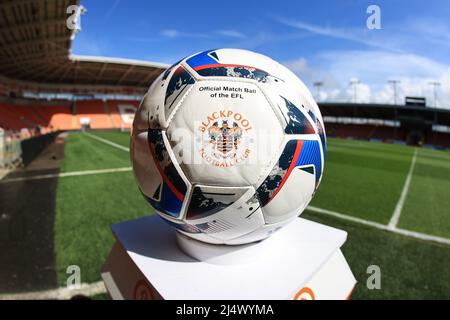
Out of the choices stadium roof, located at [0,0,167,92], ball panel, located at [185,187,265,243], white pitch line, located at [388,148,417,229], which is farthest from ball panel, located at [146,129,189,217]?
stadium roof, located at [0,0,167,92]

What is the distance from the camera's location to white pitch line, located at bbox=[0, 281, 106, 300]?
2707 millimetres

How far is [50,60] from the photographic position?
29203 millimetres

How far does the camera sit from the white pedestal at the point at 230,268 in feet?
5.57

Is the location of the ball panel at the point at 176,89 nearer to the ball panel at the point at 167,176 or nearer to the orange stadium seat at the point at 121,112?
the ball panel at the point at 167,176

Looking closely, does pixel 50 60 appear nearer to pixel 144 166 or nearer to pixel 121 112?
pixel 121 112

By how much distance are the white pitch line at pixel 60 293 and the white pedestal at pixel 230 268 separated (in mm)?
508

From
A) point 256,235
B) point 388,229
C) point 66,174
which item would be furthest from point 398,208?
point 66,174

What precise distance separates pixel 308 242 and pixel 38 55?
110ft

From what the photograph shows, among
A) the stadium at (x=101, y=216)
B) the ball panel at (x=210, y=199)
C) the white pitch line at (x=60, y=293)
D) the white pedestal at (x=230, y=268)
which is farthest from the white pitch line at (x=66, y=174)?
the ball panel at (x=210, y=199)

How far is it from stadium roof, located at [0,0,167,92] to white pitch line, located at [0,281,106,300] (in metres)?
17.4
